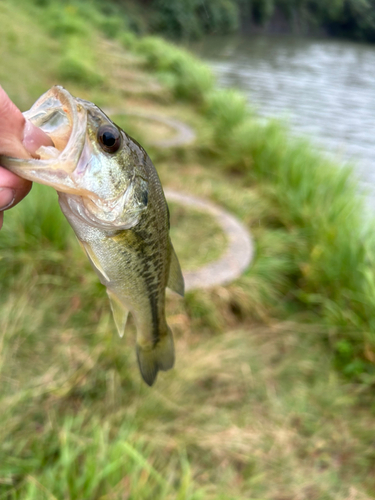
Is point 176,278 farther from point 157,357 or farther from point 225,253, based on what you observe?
point 225,253

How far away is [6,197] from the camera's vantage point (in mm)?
908

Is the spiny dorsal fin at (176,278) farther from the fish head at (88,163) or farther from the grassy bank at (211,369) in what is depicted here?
the grassy bank at (211,369)

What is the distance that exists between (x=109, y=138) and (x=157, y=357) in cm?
78

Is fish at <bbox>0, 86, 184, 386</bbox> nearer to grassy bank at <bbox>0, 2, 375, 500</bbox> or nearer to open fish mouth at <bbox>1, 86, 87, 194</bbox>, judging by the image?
open fish mouth at <bbox>1, 86, 87, 194</bbox>

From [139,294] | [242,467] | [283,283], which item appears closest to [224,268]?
[283,283]

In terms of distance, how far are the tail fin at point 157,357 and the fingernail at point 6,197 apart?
69 cm

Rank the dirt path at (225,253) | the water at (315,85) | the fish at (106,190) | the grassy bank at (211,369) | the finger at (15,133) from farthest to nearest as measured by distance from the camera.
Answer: the water at (315,85) → the dirt path at (225,253) → the grassy bank at (211,369) → the fish at (106,190) → the finger at (15,133)

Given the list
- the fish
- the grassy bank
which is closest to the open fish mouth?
the fish

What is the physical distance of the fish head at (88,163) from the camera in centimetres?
94

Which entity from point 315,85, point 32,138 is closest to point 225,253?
point 32,138

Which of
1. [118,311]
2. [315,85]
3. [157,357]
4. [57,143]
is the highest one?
[57,143]

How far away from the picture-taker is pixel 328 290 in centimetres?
396

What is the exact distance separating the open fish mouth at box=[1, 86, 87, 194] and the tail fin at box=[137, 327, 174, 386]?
0.66m

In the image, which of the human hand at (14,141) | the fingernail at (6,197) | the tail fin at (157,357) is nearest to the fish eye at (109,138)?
the human hand at (14,141)
